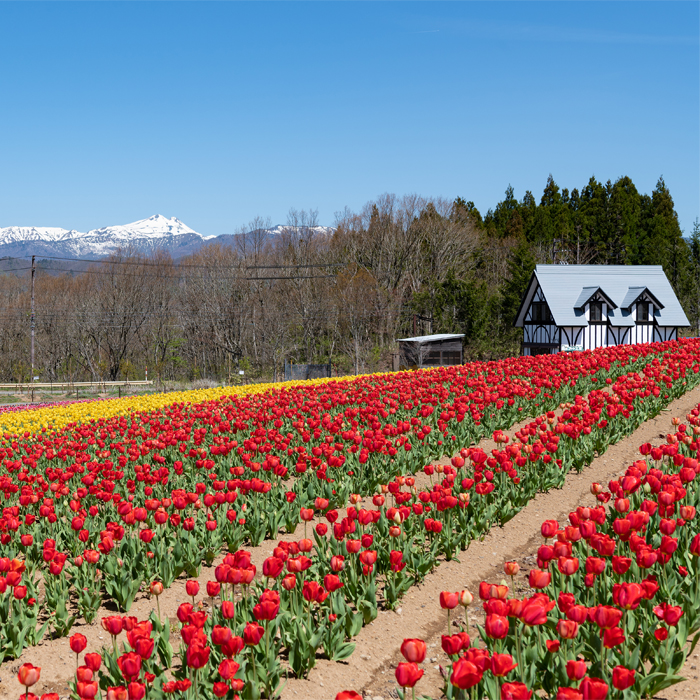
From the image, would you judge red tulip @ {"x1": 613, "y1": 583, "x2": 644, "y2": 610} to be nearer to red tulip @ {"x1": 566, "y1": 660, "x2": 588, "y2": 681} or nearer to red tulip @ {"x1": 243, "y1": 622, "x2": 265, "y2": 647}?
red tulip @ {"x1": 566, "y1": 660, "x2": 588, "y2": 681}

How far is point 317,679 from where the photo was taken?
167 inches

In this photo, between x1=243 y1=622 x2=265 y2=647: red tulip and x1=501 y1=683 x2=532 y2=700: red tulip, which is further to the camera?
x1=243 y1=622 x2=265 y2=647: red tulip

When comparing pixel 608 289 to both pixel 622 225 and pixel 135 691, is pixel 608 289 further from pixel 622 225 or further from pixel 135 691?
A: pixel 135 691

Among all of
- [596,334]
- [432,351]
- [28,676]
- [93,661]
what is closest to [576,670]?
[93,661]

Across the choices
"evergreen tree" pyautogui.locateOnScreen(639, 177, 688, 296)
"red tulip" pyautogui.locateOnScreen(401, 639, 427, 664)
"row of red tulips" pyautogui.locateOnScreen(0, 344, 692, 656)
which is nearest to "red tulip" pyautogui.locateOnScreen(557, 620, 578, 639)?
"red tulip" pyautogui.locateOnScreen(401, 639, 427, 664)

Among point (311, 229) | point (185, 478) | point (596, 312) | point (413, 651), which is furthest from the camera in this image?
point (311, 229)

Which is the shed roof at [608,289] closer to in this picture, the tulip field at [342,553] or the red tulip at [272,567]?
the tulip field at [342,553]

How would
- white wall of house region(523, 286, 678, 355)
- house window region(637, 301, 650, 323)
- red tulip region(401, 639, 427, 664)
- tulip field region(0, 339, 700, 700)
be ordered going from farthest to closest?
house window region(637, 301, 650, 323)
white wall of house region(523, 286, 678, 355)
tulip field region(0, 339, 700, 700)
red tulip region(401, 639, 427, 664)

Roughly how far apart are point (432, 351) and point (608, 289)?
11.4 metres

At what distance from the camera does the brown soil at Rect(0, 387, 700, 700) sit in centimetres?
419

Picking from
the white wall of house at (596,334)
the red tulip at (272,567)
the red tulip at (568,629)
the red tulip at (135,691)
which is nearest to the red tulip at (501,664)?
the red tulip at (568,629)

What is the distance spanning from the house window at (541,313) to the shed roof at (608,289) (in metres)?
0.84

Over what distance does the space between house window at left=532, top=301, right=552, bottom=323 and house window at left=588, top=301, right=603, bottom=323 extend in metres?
2.39

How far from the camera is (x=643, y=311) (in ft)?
132
